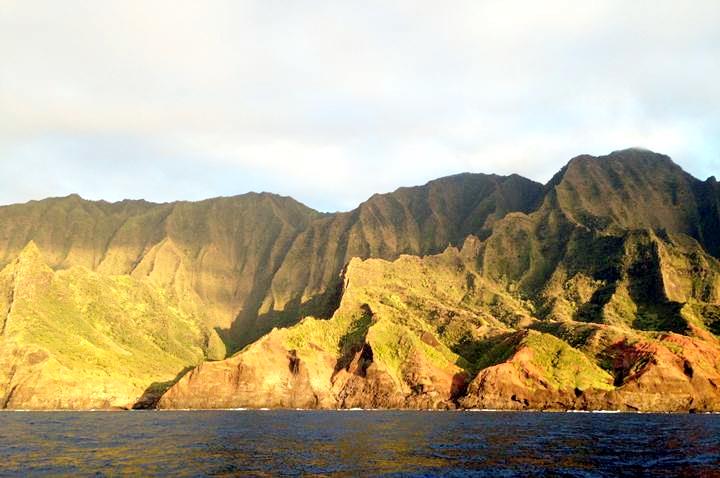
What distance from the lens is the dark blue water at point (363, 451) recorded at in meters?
76.5

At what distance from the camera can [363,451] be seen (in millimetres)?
95062

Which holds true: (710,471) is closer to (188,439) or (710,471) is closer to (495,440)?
(495,440)

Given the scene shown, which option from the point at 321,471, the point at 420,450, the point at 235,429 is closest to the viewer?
the point at 321,471

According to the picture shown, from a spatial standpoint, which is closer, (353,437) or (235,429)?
(353,437)

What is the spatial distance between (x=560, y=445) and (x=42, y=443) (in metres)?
84.7

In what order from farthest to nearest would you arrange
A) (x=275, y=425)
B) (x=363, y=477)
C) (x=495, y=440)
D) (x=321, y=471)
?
(x=275, y=425) < (x=495, y=440) < (x=321, y=471) < (x=363, y=477)

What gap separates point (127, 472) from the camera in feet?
242

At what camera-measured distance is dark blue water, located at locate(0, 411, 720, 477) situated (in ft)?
251

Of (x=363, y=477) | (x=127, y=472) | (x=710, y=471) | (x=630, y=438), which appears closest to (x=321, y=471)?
(x=363, y=477)

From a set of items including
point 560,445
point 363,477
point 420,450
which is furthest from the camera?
point 560,445

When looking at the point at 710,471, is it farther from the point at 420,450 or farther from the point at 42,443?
the point at 42,443

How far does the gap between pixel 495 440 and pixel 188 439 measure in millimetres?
54121

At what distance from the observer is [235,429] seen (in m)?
143

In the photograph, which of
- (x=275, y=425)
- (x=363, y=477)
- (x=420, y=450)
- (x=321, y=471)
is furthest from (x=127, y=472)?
(x=275, y=425)
